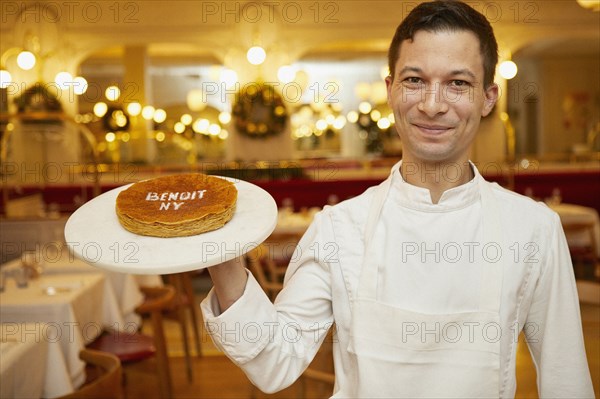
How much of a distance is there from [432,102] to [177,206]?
561 mm

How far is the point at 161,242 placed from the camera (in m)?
1.30

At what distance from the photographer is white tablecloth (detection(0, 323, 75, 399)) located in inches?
102

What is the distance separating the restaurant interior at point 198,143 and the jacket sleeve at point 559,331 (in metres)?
0.59

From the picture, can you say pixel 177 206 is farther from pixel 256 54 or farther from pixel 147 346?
pixel 256 54

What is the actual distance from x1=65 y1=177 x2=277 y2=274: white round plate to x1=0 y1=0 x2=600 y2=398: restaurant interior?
0.07 ft

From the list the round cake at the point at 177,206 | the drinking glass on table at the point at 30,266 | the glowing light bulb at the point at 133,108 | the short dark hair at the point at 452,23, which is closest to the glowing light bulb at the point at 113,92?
the glowing light bulb at the point at 133,108

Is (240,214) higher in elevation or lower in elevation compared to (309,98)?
lower

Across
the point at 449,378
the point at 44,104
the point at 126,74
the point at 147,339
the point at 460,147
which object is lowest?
the point at 147,339

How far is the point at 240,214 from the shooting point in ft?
4.61

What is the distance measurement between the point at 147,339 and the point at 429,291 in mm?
2750

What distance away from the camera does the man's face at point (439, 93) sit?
53.6 inches

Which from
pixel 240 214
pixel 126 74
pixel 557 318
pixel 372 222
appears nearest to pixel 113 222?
pixel 240 214

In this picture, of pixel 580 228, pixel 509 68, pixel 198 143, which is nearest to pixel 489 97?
pixel 509 68

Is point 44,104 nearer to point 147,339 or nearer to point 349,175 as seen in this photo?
point 349,175
